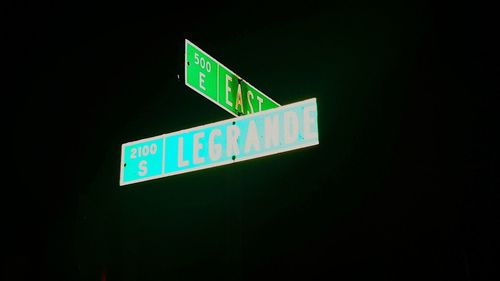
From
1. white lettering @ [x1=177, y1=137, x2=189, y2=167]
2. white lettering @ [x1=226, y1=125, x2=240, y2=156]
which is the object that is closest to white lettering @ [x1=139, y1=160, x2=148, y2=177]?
white lettering @ [x1=177, y1=137, x2=189, y2=167]

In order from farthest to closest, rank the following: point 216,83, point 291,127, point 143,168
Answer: point 143,168, point 216,83, point 291,127

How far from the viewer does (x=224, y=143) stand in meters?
4.46

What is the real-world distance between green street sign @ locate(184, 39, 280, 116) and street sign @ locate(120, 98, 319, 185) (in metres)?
0.23

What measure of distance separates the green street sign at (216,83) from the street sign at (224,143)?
232 mm

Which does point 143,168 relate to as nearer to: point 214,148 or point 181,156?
point 181,156

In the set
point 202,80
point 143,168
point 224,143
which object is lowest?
point 143,168

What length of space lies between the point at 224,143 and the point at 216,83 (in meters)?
0.51

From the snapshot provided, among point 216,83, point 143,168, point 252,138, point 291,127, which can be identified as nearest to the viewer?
point 291,127

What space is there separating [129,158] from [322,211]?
15.0 meters

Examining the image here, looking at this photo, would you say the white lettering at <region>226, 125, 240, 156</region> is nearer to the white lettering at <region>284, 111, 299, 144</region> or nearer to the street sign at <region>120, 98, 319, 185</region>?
the street sign at <region>120, 98, 319, 185</region>

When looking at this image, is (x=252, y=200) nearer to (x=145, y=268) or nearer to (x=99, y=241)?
(x=145, y=268)

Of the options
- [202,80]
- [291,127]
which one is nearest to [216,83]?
[202,80]

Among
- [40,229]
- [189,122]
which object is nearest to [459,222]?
[189,122]

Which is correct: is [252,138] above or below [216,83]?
below
